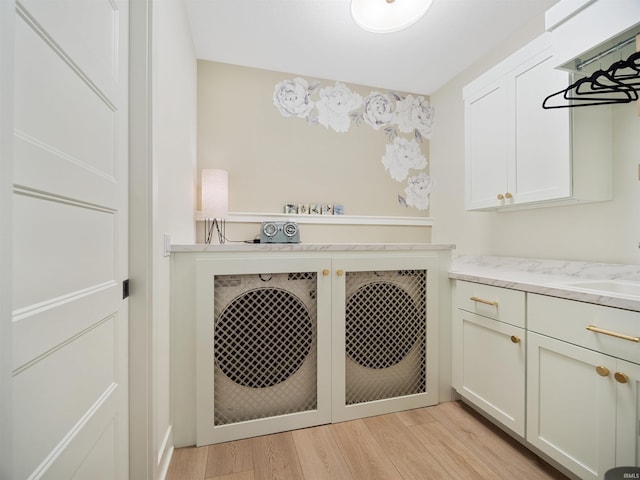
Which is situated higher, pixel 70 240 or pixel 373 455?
pixel 70 240

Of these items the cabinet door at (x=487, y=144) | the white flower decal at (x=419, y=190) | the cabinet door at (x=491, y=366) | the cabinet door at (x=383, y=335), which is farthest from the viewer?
the white flower decal at (x=419, y=190)

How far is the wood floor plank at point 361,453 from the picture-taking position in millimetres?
1296

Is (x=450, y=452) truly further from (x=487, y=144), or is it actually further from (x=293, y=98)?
(x=293, y=98)

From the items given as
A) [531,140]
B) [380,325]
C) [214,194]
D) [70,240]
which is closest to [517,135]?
[531,140]

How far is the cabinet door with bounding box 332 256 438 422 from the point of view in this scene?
166cm

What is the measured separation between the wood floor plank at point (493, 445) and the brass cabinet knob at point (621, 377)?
58cm

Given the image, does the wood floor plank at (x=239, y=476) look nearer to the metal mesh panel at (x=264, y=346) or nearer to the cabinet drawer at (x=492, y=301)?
the metal mesh panel at (x=264, y=346)

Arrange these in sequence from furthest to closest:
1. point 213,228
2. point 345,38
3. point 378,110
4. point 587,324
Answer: point 378,110 < point 213,228 < point 345,38 < point 587,324

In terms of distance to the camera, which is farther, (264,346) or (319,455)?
(264,346)

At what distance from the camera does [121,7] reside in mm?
990

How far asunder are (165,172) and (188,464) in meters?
1.34

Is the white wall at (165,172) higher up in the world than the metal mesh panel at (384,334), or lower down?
higher up

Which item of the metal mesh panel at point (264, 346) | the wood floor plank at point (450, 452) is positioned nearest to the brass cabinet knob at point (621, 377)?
the wood floor plank at point (450, 452)

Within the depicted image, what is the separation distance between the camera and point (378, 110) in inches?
107
